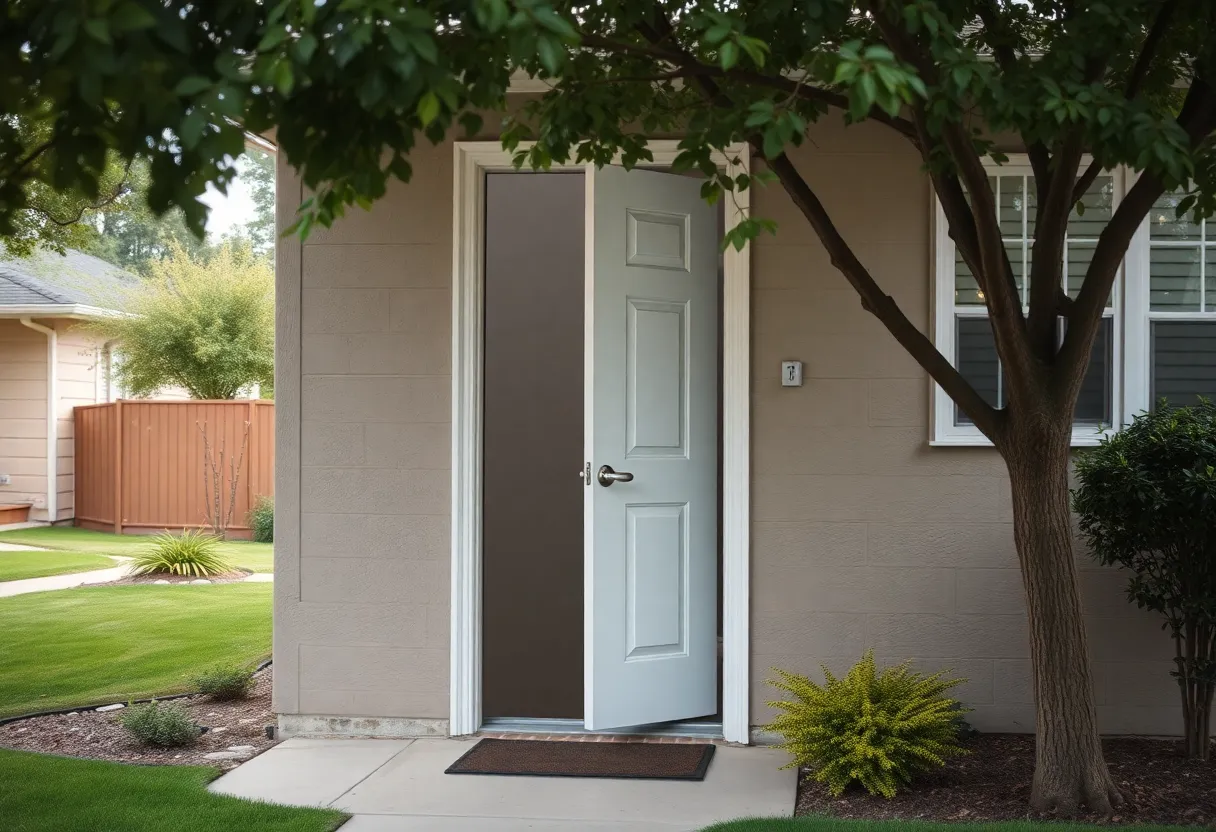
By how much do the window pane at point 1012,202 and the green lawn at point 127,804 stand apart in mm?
3691

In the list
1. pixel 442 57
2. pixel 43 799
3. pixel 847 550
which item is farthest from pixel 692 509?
pixel 442 57

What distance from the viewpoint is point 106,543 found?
1359 centimetres

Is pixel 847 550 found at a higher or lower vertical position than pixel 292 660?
higher

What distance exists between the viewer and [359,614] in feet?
17.6

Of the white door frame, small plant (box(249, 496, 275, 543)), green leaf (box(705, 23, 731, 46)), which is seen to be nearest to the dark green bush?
the white door frame

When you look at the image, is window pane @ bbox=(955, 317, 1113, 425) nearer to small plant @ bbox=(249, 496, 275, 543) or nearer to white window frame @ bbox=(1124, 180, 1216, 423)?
white window frame @ bbox=(1124, 180, 1216, 423)

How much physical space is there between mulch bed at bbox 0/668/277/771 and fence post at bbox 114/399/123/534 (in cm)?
952

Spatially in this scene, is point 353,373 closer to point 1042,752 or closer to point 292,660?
point 292,660

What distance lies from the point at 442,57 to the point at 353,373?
3.36 metres

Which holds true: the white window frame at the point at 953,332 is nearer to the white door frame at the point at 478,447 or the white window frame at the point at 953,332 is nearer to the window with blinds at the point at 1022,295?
the window with blinds at the point at 1022,295

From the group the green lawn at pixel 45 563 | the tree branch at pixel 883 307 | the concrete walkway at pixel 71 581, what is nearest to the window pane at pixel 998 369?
the tree branch at pixel 883 307

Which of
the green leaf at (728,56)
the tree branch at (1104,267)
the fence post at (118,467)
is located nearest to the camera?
the green leaf at (728,56)

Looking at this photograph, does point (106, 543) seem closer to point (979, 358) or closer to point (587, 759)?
point (587, 759)

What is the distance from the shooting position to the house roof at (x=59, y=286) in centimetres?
1502
